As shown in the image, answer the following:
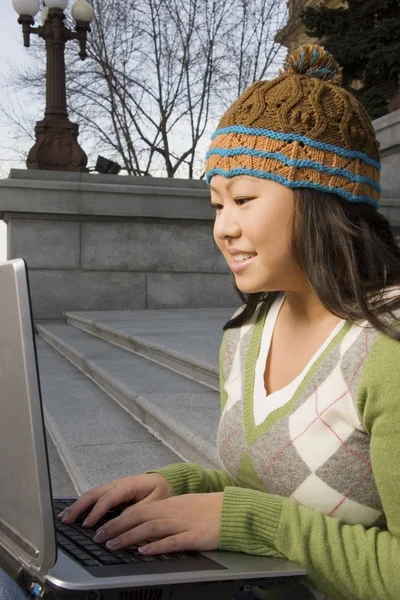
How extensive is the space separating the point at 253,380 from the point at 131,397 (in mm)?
2501

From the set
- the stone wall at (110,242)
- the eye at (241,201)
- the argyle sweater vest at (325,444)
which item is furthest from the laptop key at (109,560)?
the stone wall at (110,242)

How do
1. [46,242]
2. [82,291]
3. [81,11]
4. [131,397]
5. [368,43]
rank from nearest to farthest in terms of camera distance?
[131,397] < [46,242] < [82,291] < [81,11] < [368,43]

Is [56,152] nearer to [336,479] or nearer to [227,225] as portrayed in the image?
[227,225]

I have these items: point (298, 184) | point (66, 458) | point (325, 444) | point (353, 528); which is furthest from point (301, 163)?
point (66, 458)

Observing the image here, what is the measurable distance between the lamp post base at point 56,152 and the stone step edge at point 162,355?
3.63 metres

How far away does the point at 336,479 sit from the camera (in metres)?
1.32

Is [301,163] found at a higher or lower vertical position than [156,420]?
higher

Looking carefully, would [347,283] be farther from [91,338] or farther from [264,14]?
[264,14]

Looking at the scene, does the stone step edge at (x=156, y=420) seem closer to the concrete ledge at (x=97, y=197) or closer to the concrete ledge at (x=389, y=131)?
the concrete ledge at (x=97, y=197)

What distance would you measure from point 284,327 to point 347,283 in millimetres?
216

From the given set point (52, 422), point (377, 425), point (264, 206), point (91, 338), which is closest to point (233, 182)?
point (264, 206)

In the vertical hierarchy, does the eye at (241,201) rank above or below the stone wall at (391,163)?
below

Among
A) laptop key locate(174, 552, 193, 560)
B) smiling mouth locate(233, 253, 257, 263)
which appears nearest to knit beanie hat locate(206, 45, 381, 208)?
smiling mouth locate(233, 253, 257, 263)

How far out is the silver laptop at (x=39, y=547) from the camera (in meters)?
1.03
